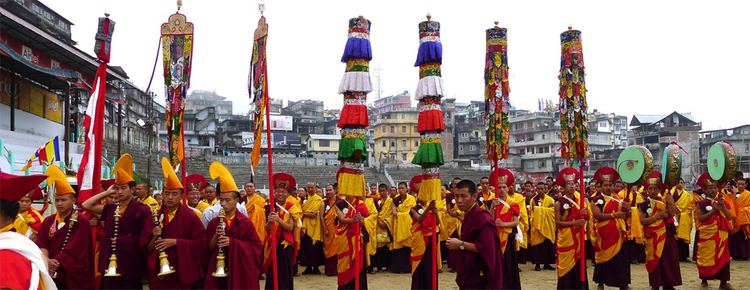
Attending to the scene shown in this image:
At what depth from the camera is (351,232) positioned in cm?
922

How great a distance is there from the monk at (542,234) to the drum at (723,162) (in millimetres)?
4179

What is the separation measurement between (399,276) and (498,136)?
5.07m

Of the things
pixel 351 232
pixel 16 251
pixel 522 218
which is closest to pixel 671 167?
pixel 522 218

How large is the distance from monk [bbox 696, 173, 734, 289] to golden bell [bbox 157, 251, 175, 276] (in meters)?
8.44

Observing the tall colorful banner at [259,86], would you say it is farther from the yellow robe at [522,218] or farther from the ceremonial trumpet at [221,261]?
the yellow robe at [522,218]

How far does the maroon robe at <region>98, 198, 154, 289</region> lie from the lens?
632 cm

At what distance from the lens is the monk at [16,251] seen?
10.6 feet

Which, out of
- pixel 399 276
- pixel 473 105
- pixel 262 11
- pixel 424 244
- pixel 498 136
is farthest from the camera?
pixel 473 105

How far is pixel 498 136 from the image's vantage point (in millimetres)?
8867

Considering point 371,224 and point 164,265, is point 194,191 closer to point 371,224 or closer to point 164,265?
point 164,265

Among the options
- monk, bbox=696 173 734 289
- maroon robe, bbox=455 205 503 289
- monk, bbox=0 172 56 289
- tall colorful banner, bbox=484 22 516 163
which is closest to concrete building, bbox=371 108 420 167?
monk, bbox=696 173 734 289

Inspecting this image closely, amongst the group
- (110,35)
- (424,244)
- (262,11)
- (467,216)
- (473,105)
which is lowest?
(424,244)

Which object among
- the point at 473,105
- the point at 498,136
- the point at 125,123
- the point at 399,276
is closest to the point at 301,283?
the point at 399,276

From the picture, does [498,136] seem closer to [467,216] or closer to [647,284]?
[467,216]
